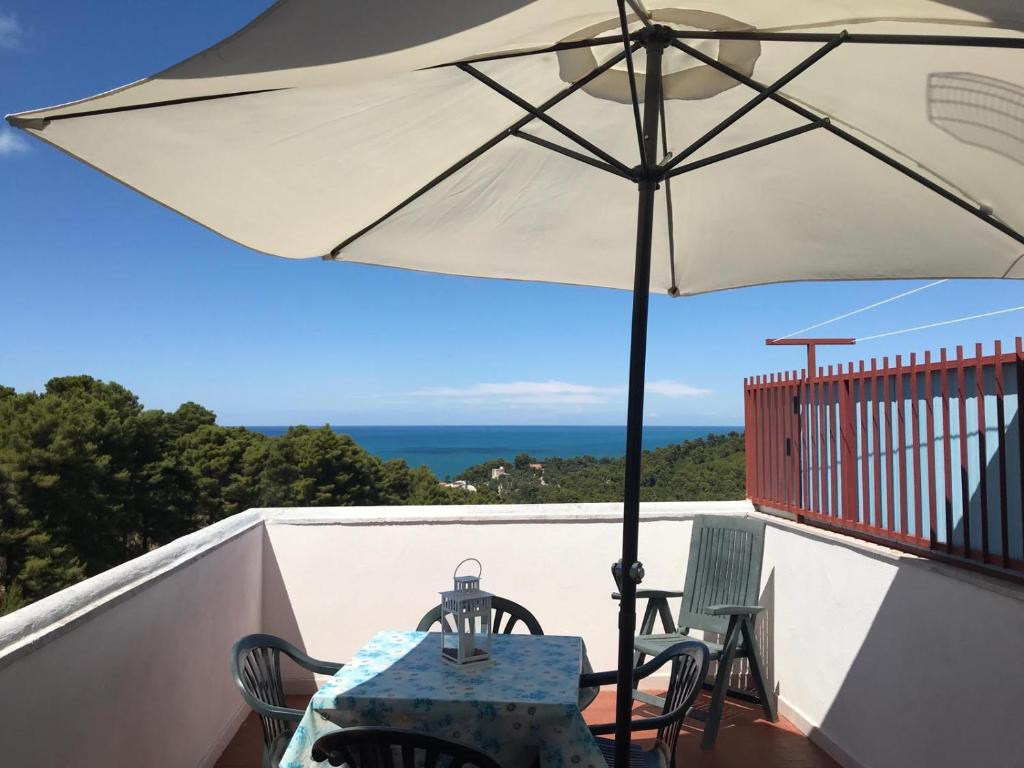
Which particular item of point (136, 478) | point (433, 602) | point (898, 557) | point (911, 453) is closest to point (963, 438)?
point (911, 453)

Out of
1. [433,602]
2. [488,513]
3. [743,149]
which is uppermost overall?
[743,149]

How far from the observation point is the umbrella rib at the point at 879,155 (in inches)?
79.1

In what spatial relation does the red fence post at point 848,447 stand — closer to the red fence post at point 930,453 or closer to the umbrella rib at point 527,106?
the red fence post at point 930,453

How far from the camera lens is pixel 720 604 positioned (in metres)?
4.05

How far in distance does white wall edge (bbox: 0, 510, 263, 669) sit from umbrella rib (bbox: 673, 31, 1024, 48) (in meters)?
2.24

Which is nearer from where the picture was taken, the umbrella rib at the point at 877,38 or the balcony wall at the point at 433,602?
the umbrella rib at the point at 877,38

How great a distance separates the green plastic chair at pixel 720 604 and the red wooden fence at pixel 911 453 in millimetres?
371

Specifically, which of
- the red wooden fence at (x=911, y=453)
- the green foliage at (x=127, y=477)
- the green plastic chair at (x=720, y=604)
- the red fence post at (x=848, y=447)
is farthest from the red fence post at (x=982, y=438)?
the green foliage at (x=127, y=477)

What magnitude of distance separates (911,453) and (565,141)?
2003 millimetres

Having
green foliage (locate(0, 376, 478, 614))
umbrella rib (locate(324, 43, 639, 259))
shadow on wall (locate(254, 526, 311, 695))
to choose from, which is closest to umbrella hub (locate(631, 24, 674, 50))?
umbrella rib (locate(324, 43, 639, 259))

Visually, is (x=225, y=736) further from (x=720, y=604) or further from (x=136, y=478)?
(x=136, y=478)

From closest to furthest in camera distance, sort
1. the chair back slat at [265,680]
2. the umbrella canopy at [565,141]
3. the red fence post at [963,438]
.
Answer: the umbrella canopy at [565,141]
the chair back slat at [265,680]
the red fence post at [963,438]

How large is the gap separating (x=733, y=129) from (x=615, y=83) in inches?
19.6

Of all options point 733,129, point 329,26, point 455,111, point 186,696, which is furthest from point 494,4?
point 186,696
